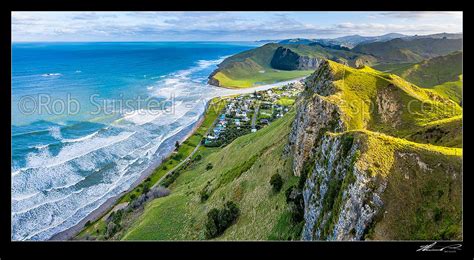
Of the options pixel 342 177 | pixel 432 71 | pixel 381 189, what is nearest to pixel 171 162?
pixel 342 177

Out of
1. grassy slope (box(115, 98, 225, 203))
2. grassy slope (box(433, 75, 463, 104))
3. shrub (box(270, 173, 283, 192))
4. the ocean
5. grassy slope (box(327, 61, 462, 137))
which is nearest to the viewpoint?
shrub (box(270, 173, 283, 192))

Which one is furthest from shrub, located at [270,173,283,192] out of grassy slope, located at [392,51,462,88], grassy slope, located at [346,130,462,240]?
grassy slope, located at [392,51,462,88]

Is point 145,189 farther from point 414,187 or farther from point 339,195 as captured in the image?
point 414,187

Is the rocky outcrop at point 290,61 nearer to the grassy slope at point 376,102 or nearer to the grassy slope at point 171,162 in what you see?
the grassy slope at point 171,162

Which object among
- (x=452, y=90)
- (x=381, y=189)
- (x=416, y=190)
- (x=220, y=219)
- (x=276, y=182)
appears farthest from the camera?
(x=452, y=90)

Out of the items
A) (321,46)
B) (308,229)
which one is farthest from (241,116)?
(321,46)

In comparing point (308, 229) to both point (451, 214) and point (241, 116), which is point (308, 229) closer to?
point (451, 214)

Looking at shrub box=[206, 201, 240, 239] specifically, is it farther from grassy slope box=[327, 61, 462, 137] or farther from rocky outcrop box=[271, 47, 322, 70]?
rocky outcrop box=[271, 47, 322, 70]
